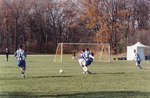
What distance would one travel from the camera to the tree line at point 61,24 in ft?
166

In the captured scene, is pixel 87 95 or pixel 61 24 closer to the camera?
pixel 87 95

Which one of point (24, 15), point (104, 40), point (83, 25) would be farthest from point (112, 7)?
point (24, 15)

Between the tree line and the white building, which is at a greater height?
the tree line

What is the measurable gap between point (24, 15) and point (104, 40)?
20.1 metres

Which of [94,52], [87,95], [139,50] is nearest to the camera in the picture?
[87,95]

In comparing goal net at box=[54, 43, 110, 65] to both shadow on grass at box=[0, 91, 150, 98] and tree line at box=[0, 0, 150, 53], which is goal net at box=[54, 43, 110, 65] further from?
shadow on grass at box=[0, 91, 150, 98]

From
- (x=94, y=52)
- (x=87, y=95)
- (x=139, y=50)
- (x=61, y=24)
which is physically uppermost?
(x=61, y=24)

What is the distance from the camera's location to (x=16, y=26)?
61.6 meters

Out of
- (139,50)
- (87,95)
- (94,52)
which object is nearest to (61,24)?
(94,52)

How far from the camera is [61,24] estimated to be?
67.5 meters

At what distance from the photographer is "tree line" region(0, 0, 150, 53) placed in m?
50.7

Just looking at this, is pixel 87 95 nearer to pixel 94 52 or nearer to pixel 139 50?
→ pixel 94 52

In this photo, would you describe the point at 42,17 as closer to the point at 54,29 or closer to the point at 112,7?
the point at 54,29

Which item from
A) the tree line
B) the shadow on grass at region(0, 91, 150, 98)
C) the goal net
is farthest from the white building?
the shadow on grass at region(0, 91, 150, 98)
